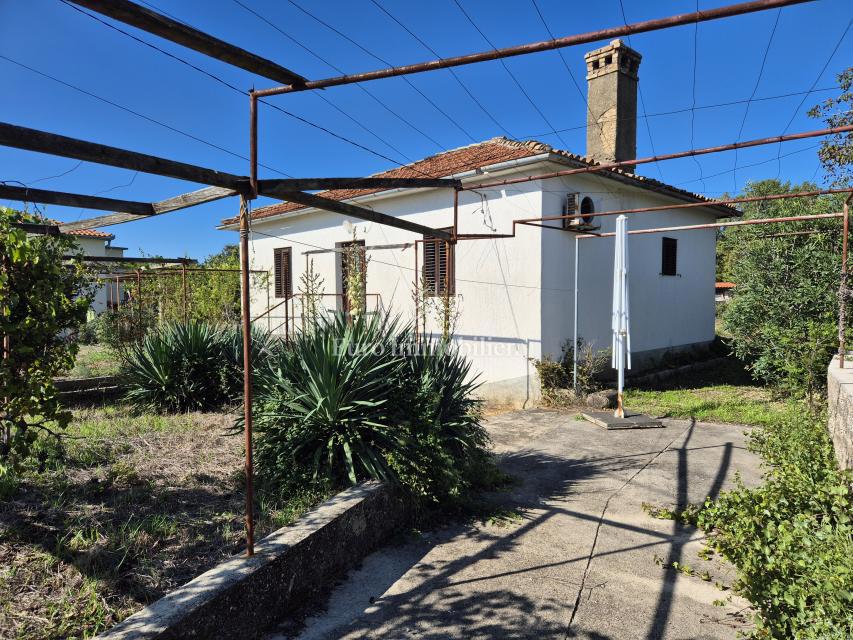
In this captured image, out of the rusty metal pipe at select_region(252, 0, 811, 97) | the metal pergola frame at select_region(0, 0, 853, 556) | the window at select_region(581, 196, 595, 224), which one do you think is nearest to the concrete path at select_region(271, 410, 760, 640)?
the metal pergola frame at select_region(0, 0, 853, 556)

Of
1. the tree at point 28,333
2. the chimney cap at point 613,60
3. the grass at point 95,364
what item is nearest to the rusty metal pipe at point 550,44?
the tree at point 28,333

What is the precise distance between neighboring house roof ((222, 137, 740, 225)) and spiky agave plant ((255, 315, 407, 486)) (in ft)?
17.1

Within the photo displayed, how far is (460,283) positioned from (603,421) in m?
3.96

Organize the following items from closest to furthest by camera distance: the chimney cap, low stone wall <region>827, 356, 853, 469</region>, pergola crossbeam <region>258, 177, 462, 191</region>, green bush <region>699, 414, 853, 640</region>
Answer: green bush <region>699, 414, 853, 640</region>
pergola crossbeam <region>258, 177, 462, 191</region>
low stone wall <region>827, 356, 853, 469</region>
the chimney cap

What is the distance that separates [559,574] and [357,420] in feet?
5.92

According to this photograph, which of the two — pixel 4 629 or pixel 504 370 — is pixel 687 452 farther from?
pixel 4 629

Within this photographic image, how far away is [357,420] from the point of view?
3.96 m

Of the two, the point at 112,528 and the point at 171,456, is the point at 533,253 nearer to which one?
the point at 171,456

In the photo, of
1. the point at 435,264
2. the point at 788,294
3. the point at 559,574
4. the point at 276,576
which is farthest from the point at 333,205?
the point at 788,294

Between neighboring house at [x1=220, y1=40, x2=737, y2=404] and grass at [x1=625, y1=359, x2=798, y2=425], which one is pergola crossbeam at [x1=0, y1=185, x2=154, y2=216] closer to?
neighboring house at [x1=220, y1=40, x2=737, y2=404]

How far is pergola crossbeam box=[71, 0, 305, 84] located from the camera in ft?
7.68

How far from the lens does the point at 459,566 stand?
11.1 feet

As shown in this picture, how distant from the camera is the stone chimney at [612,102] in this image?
11281 mm

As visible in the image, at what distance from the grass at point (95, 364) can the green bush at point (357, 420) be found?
5.64m
